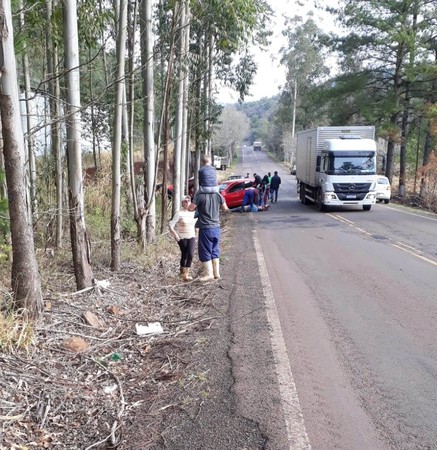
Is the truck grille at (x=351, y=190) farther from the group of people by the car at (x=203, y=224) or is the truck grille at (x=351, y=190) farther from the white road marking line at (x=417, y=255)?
the group of people by the car at (x=203, y=224)

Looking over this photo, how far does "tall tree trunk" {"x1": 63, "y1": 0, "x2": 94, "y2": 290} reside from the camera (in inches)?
236

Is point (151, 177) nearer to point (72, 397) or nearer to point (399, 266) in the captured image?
point (399, 266)

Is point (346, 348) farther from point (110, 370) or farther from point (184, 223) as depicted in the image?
point (184, 223)

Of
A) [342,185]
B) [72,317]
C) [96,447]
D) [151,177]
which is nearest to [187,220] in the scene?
[151,177]

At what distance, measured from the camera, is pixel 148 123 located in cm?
957

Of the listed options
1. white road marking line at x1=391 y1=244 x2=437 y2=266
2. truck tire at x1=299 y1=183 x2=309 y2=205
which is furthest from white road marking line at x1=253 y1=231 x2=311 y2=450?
truck tire at x1=299 y1=183 x2=309 y2=205

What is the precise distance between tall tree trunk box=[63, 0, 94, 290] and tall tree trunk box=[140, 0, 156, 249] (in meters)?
2.87

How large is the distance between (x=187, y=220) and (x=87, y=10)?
3.90m

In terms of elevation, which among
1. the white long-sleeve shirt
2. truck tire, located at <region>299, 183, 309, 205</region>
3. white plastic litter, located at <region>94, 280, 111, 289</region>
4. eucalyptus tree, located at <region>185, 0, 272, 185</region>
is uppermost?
eucalyptus tree, located at <region>185, 0, 272, 185</region>

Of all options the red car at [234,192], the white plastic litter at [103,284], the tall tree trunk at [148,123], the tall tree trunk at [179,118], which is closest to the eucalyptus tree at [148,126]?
the tall tree trunk at [148,123]

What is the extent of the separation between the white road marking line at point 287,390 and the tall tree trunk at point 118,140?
2.86m

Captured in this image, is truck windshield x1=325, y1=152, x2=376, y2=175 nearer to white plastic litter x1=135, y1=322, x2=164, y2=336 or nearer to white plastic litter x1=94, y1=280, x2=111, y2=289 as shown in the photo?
white plastic litter x1=94, y1=280, x2=111, y2=289

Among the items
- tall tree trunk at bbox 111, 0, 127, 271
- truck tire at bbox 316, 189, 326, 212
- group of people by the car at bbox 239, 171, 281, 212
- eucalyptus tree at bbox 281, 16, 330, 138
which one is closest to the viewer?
tall tree trunk at bbox 111, 0, 127, 271

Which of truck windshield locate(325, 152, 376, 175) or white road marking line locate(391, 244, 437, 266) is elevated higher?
truck windshield locate(325, 152, 376, 175)
